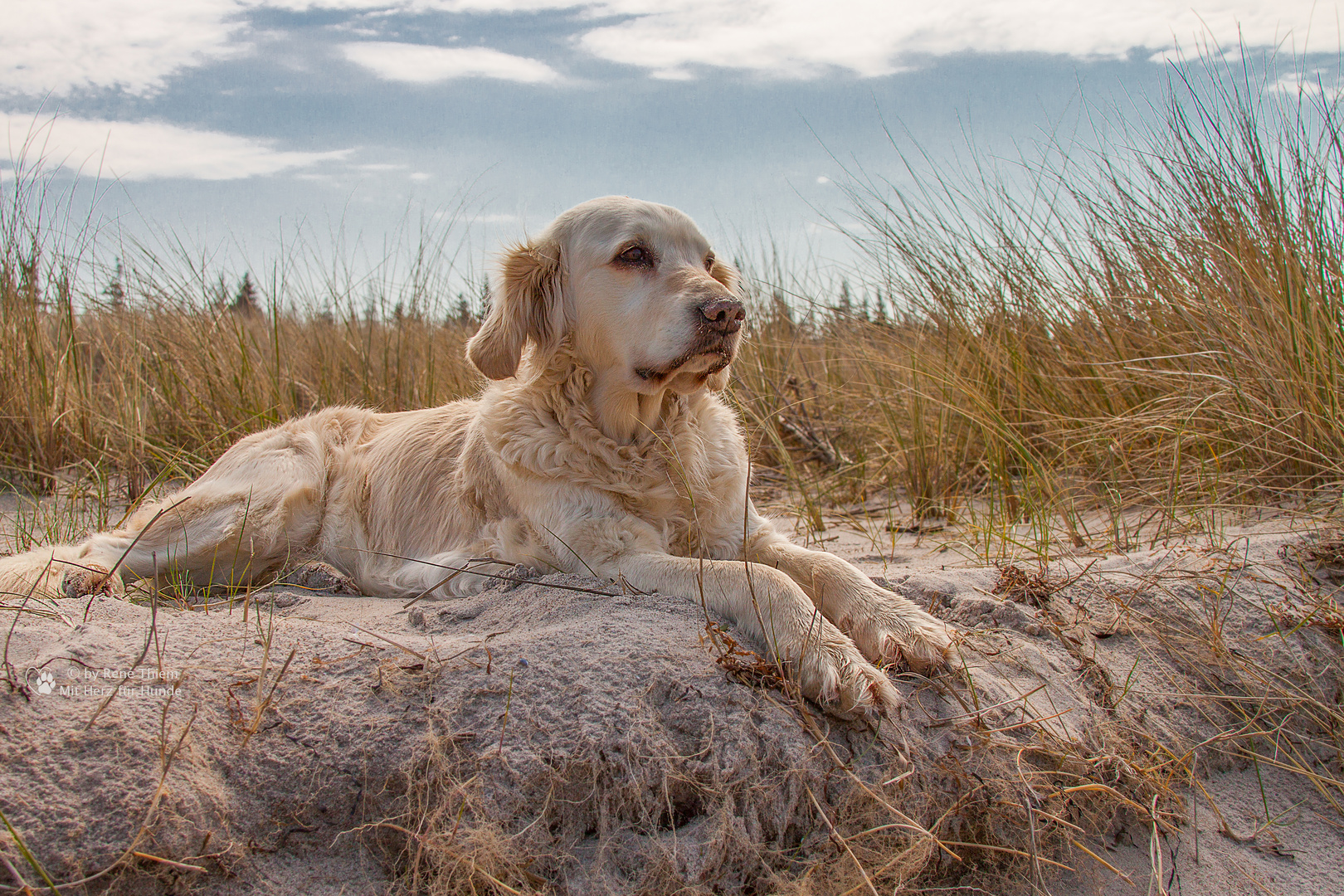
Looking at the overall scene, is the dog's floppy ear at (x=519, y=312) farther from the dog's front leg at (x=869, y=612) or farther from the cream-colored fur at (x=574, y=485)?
the dog's front leg at (x=869, y=612)

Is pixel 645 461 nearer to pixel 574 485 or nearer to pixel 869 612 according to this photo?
pixel 574 485

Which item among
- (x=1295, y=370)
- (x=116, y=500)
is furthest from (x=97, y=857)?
(x=1295, y=370)

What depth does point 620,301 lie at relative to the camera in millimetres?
2768

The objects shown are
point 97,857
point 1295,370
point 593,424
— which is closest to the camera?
point 97,857

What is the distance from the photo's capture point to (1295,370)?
322 centimetres

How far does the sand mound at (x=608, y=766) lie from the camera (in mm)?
1378

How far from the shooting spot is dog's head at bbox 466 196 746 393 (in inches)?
101

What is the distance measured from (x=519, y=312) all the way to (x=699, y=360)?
0.75 m

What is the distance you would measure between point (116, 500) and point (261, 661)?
336 centimetres

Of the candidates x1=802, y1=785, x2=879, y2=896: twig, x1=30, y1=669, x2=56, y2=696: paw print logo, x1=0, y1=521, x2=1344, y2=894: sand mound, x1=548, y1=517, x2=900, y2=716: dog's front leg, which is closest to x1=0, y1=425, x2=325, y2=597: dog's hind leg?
x1=0, y1=521, x2=1344, y2=894: sand mound

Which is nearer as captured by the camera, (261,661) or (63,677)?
(63,677)

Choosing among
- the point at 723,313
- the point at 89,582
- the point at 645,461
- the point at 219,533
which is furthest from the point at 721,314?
the point at 89,582

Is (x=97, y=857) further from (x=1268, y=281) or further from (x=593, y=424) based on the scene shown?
(x=1268, y=281)

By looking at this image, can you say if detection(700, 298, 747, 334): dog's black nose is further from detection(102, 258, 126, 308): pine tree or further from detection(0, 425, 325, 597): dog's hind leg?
detection(102, 258, 126, 308): pine tree
